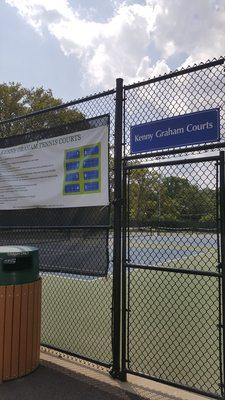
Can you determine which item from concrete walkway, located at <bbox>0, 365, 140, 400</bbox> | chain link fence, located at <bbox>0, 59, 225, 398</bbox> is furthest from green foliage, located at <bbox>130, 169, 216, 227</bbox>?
concrete walkway, located at <bbox>0, 365, 140, 400</bbox>

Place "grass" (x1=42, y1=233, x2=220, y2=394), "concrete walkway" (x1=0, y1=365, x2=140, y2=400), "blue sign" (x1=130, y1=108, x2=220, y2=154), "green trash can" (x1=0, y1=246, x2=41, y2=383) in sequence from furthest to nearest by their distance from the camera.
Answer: "grass" (x1=42, y1=233, x2=220, y2=394), "green trash can" (x1=0, y1=246, x2=41, y2=383), "concrete walkway" (x1=0, y1=365, x2=140, y2=400), "blue sign" (x1=130, y1=108, x2=220, y2=154)

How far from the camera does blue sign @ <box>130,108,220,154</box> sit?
379cm

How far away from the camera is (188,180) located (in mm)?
4105

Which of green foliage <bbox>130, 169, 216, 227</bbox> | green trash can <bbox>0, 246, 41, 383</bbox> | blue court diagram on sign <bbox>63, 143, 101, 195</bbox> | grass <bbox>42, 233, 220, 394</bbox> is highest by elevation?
blue court diagram on sign <bbox>63, 143, 101, 195</bbox>

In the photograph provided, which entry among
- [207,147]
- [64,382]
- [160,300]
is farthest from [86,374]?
[160,300]

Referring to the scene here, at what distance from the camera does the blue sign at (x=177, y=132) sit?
3785mm

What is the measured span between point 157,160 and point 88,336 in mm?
3289

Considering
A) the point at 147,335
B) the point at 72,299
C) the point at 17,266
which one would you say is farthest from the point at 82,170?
the point at 72,299

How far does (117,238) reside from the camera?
14.7ft

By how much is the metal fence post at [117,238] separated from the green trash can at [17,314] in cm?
87

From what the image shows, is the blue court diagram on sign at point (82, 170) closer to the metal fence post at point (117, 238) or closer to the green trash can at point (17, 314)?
the metal fence post at point (117, 238)

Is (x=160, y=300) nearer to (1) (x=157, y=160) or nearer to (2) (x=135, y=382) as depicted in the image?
(2) (x=135, y=382)

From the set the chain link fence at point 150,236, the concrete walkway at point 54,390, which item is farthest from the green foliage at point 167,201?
the concrete walkway at point 54,390

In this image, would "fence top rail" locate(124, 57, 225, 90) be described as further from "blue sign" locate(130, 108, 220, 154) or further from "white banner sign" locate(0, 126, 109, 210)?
"white banner sign" locate(0, 126, 109, 210)
